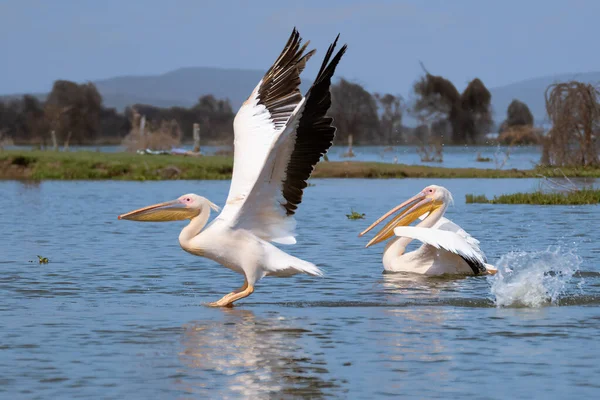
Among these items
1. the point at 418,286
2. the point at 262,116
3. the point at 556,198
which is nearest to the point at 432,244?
the point at 418,286

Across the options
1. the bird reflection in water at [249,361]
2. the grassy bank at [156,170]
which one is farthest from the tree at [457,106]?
the bird reflection in water at [249,361]

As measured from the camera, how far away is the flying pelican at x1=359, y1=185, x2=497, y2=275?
995cm

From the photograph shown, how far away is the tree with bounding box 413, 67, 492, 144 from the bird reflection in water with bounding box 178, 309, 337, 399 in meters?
46.8

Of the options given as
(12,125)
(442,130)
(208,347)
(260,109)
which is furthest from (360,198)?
(12,125)

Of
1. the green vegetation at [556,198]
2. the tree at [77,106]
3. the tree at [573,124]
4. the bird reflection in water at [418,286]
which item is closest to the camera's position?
the bird reflection in water at [418,286]

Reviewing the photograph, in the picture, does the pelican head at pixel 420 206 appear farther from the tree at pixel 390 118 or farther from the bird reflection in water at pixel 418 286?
the tree at pixel 390 118

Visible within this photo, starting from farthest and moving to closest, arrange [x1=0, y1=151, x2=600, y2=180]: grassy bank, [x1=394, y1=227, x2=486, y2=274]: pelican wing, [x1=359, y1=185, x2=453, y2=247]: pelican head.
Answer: [x1=0, y1=151, x2=600, y2=180]: grassy bank < [x1=359, y1=185, x2=453, y2=247]: pelican head < [x1=394, y1=227, x2=486, y2=274]: pelican wing

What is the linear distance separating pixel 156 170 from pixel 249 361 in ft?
80.6

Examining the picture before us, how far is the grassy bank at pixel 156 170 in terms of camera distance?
99.8 ft

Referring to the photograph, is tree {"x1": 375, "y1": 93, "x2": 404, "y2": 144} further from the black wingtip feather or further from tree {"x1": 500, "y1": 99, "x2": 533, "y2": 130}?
the black wingtip feather

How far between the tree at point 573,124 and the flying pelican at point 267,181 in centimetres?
1974

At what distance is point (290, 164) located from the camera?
779 cm

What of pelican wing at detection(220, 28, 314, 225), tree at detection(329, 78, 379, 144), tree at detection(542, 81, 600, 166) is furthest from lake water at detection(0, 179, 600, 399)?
tree at detection(329, 78, 379, 144)

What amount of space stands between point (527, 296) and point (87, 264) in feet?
16.0
